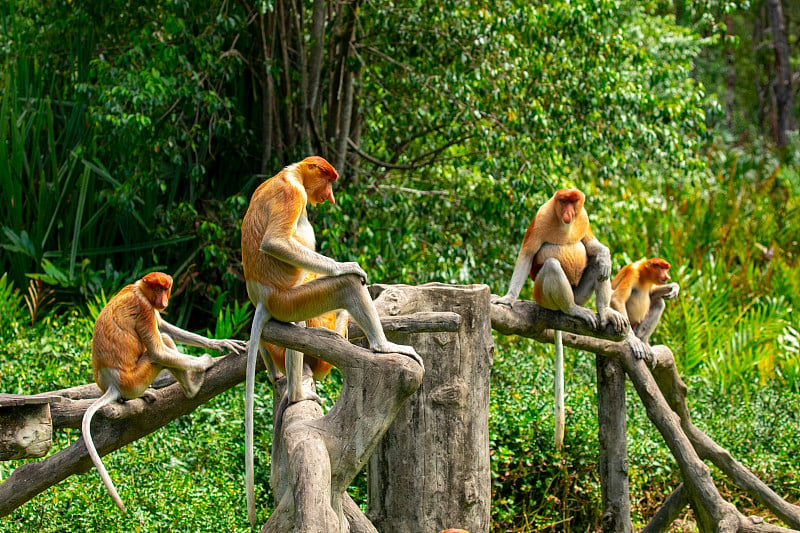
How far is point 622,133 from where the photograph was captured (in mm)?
5500

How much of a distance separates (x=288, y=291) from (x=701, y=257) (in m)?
6.02

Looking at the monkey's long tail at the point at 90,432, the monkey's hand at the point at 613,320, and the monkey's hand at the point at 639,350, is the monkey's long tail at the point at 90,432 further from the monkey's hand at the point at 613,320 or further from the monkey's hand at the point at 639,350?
the monkey's hand at the point at 639,350

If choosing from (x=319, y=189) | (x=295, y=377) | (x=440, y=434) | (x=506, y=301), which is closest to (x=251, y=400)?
(x=295, y=377)

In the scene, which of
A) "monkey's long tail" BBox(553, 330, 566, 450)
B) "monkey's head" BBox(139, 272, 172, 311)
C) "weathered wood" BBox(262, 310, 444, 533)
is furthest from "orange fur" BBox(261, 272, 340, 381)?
"monkey's long tail" BBox(553, 330, 566, 450)

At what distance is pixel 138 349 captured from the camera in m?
3.06

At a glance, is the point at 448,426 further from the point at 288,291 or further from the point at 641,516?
the point at 641,516

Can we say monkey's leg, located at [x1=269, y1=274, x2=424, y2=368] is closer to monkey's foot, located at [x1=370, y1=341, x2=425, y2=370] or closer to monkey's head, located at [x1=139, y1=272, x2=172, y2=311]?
monkey's foot, located at [x1=370, y1=341, x2=425, y2=370]

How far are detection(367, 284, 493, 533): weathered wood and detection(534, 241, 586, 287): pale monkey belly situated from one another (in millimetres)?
620

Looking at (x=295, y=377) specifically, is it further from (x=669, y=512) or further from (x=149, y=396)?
(x=669, y=512)

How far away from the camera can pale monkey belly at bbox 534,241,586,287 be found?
3758 millimetres

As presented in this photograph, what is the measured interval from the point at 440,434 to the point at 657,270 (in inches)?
63.0

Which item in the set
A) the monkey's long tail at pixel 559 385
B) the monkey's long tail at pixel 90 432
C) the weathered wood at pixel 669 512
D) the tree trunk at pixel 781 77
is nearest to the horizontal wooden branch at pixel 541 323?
the monkey's long tail at pixel 559 385

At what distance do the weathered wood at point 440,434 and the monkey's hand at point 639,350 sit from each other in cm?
99

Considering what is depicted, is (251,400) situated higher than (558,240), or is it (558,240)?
(558,240)
